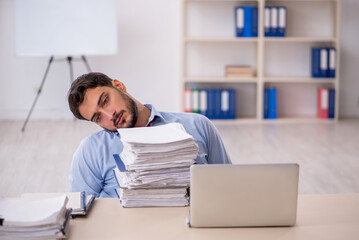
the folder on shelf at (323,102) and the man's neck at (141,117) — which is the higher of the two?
the man's neck at (141,117)

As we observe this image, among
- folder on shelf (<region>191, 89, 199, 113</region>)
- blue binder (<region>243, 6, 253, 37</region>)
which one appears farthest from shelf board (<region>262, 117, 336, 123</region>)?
blue binder (<region>243, 6, 253, 37</region>)

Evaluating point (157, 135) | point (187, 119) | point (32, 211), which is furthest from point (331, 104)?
point (32, 211)

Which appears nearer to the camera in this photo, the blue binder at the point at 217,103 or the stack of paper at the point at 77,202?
the stack of paper at the point at 77,202

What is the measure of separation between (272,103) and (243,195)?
15.9 ft

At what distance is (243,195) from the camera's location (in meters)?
1.36

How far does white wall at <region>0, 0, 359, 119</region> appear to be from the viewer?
6172 mm

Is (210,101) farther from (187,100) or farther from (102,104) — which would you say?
(102,104)

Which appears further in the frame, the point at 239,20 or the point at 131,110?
the point at 239,20

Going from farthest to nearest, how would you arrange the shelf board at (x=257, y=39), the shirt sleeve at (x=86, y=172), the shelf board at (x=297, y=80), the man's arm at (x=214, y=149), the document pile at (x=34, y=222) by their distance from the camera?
the shelf board at (x=297, y=80)
the shelf board at (x=257, y=39)
the man's arm at (x=214, y=149)
the shirt sleeve at (x=86, y=172)
the document pile at (x=34, y=222)

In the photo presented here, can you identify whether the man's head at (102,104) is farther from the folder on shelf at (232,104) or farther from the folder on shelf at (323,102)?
the folder on shelf at (323,102)

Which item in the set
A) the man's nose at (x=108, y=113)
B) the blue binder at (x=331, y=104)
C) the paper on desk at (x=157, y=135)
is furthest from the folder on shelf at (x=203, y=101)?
the paper on desk at (x=157, y=135)

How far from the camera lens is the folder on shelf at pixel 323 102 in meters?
6.12

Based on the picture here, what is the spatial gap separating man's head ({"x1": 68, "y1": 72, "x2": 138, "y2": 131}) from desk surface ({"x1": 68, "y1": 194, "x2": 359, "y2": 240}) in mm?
376

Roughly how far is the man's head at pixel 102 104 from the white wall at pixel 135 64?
4194 mm
